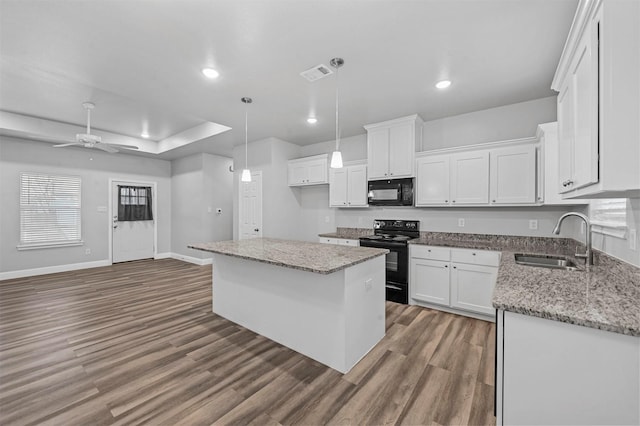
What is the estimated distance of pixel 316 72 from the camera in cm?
268

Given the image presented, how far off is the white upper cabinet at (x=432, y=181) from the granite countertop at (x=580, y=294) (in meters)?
1.62

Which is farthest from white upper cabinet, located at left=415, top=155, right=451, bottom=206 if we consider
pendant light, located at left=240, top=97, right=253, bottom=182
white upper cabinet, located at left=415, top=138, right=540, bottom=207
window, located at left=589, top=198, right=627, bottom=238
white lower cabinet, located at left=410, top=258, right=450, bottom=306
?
pendant light, located at left=240, top=97, right=253, bottom=182

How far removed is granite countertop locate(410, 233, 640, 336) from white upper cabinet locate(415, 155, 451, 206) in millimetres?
1621

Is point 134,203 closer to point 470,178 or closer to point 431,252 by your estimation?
point 431,252

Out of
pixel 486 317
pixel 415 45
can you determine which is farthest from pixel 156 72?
pixel 486 317

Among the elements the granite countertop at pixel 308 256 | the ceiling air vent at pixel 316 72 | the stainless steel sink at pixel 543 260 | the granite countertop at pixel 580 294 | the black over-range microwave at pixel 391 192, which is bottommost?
the stainless steel sink at pixel 543 260

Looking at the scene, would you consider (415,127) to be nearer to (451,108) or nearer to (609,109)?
(451,108)

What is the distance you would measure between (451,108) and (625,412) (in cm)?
343

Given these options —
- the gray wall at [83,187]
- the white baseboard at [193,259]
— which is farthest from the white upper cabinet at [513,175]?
the gray wall at [83,187]

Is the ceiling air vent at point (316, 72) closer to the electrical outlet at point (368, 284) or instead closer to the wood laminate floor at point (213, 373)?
the electrical outlet at point (368, 284)

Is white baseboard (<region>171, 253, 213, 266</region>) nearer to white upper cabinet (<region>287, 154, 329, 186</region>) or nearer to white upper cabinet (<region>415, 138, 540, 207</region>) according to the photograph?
white upper cabinet (<region>287, 154, 329, 186</region>)

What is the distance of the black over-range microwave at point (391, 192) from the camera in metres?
3.92

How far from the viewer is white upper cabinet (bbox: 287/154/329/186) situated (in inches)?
192

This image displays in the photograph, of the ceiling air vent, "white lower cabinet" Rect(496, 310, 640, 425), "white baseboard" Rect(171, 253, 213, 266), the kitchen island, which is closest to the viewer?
"white lower cabinet" Rect(496, 310, 640, 425)
